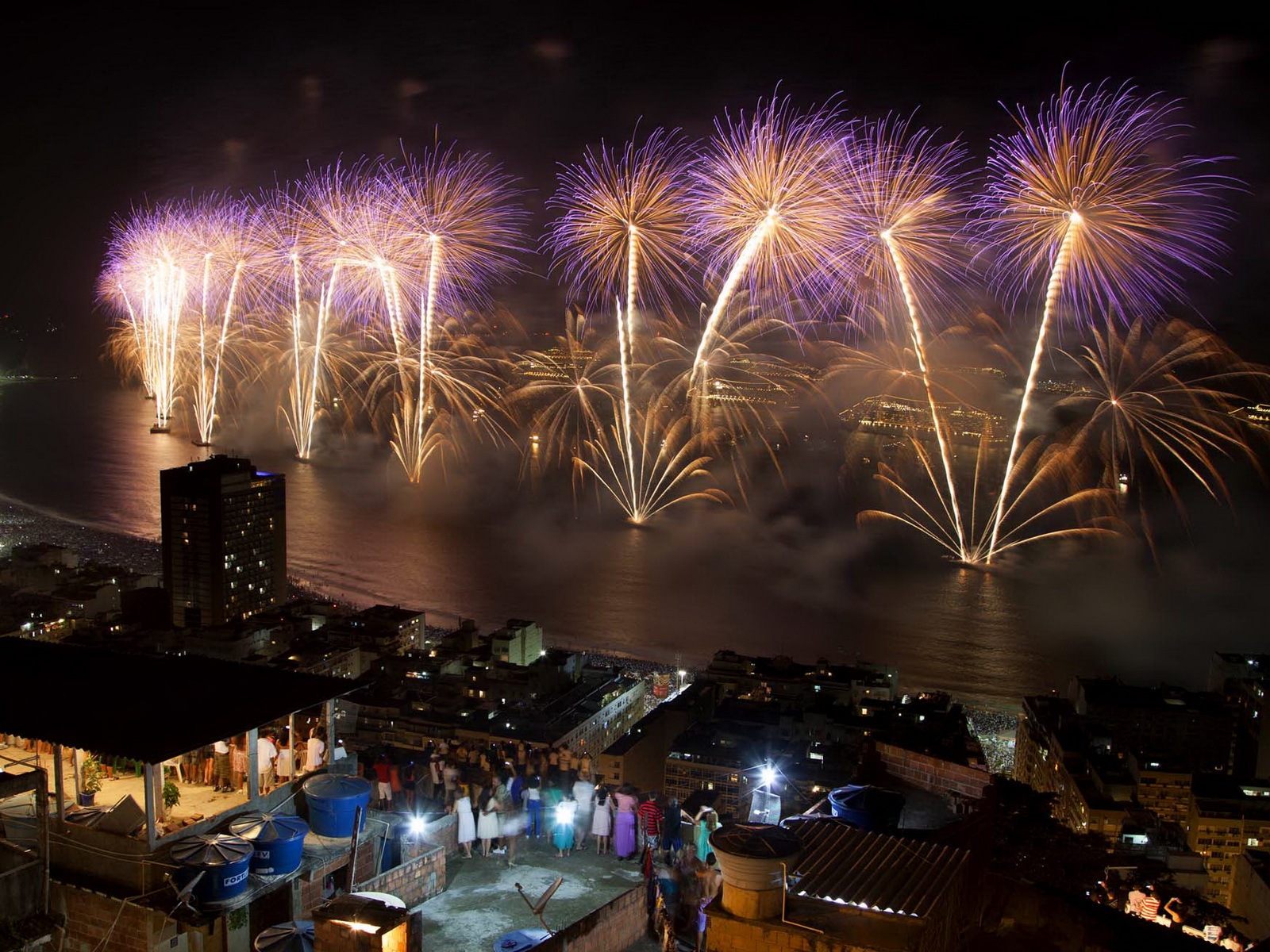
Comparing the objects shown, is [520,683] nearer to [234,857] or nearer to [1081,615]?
[234,857]

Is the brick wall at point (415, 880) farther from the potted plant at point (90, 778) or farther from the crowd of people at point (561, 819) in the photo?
the potted plant at point (90, 778)

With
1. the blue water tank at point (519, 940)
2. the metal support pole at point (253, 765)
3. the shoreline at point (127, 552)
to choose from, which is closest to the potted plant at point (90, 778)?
the metal support pole at point (253, 765)

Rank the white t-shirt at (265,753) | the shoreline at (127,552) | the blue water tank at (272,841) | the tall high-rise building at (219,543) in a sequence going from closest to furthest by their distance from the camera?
1. the blue water tank at (272,841)
2. the white t-shirt at (265,753)
3. the shoreline at (127,552)
4. the tall high-rise building at (219,543)

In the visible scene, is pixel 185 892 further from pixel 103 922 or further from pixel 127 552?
pixel 127 552

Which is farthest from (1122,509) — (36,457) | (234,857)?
(36,457)

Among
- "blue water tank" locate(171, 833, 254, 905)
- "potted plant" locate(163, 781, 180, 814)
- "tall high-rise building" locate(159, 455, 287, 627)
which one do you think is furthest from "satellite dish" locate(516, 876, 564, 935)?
"tall high-rise building" locate(159, 455, 287, 627)

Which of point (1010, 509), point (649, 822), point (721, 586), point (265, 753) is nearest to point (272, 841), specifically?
point (265, 753)
